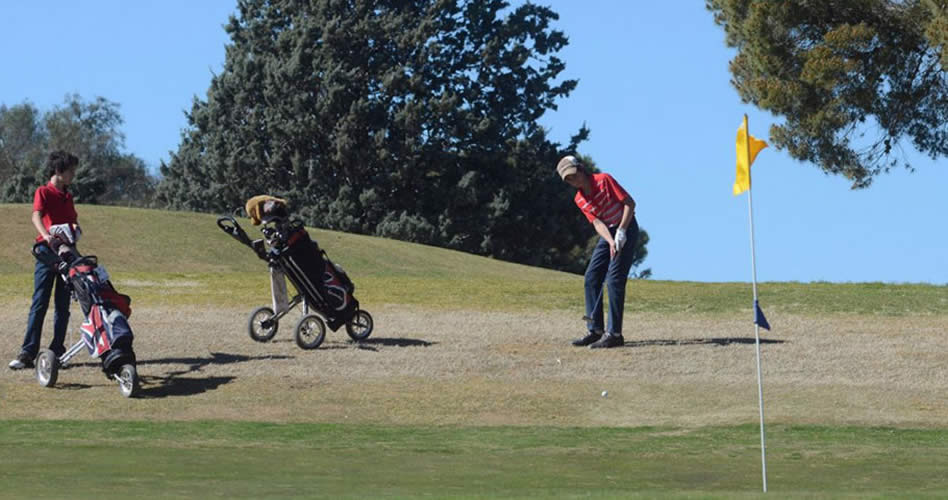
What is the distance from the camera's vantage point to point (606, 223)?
17.6 meters

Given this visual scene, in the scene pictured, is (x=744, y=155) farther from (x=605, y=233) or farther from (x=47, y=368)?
(x=47, y=368)

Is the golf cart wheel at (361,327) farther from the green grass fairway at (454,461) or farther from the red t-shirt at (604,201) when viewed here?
the green grass fairway at (454,461)

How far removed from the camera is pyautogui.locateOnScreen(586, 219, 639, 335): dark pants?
17.6 metres

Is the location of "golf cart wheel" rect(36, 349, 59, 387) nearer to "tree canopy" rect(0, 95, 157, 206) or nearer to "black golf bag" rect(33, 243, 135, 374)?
"black golf bag" rect(33, 243, 135, 374)

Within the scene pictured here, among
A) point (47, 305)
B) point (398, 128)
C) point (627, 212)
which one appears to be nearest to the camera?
point (47, 305)

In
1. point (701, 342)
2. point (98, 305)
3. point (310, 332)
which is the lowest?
point (701, 342)

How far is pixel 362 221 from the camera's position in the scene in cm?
6194

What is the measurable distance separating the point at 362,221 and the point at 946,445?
163 feet

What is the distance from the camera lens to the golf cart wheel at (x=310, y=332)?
59.7 ft

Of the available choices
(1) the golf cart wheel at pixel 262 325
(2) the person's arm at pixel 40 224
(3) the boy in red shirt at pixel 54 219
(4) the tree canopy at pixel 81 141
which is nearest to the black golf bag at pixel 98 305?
(2) the person's arm at pixel 40 224

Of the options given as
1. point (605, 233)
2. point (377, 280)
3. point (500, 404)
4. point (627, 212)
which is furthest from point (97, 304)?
point (377, 280)

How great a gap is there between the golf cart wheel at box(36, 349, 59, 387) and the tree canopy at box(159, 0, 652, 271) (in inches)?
1689

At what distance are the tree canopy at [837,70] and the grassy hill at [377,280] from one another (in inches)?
351

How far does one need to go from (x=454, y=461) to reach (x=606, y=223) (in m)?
6.80
